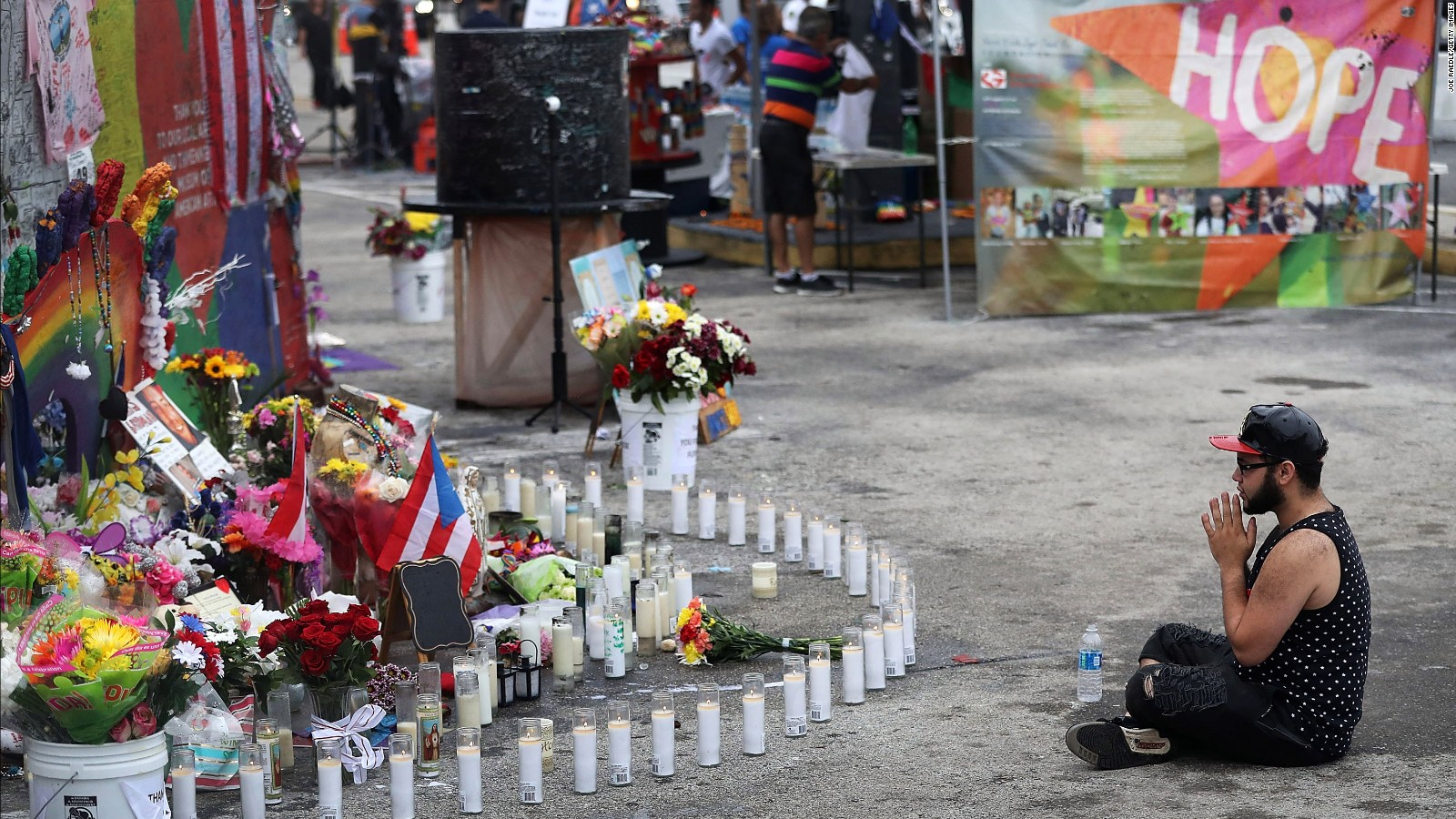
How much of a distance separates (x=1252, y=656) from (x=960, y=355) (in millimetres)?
7466

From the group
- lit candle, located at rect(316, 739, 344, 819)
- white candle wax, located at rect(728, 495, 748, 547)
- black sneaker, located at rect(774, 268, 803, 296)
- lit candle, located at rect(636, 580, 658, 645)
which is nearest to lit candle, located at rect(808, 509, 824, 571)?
white candle wax, located at rect(728, 495, 748, 547)

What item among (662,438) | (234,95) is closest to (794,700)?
(662,438)

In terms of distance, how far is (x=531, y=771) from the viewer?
5629 millimetres

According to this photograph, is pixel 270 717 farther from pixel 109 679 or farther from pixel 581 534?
pixel 581 534

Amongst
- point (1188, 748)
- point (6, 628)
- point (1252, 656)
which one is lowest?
point (1188, 748)

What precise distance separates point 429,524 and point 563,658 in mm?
751

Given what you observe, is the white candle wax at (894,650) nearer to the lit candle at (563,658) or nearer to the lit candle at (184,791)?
the lit candle at (563,658)

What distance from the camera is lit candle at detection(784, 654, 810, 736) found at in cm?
615

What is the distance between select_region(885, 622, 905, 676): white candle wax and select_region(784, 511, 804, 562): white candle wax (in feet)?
5.15

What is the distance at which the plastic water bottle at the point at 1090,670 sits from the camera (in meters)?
6.33

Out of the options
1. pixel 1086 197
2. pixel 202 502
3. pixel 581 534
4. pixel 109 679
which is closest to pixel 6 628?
pixel 109 679

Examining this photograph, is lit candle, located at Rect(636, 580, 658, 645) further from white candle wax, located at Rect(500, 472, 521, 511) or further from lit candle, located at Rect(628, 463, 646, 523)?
white candle wax, located at Rect(500, 472, 521, 511)

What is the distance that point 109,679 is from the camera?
197 inches

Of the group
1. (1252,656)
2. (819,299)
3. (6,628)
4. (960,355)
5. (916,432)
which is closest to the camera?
(6,628)
